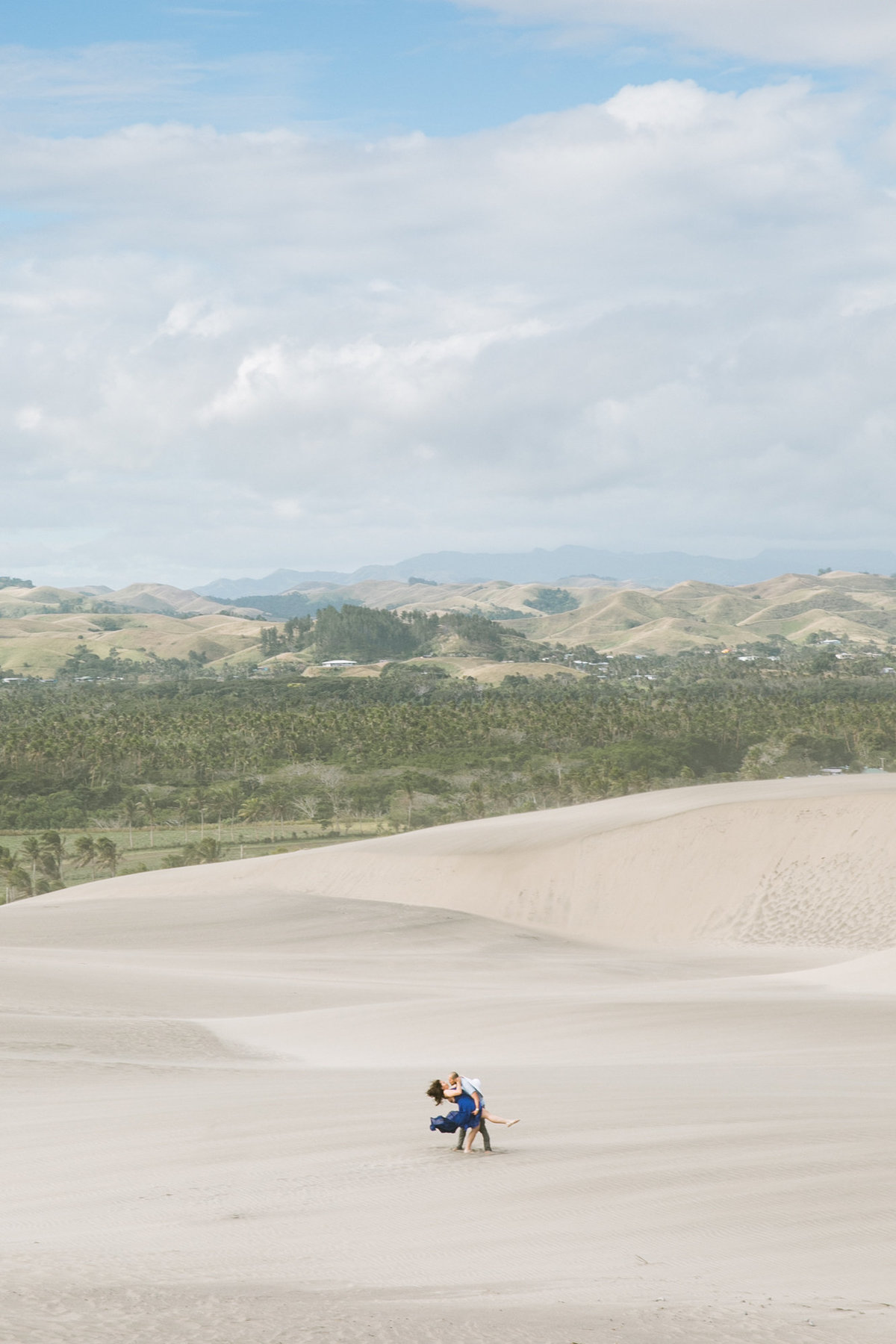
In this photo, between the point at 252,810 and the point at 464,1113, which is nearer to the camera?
the point at 464,1113

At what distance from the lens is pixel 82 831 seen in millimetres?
73500

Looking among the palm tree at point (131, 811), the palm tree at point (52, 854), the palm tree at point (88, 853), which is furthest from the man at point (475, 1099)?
the palm tree at point (131, 811)

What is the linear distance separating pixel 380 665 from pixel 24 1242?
611ft

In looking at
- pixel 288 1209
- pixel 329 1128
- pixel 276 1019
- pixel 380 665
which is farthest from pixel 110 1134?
pixel 380 665

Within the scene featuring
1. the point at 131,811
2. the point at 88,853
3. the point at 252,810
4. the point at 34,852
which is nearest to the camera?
the point at 34,852

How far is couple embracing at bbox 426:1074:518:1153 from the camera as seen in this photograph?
1073 centimetres

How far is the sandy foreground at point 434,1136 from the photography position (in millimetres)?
7148

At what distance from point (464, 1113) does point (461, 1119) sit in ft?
0.22

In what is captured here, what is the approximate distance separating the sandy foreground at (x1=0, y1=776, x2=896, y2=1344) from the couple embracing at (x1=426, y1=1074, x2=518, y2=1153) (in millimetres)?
221

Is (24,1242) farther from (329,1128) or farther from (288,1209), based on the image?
(329,1128)

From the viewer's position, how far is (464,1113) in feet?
35.2

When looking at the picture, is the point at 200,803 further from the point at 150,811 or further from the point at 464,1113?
the point at 464,1113

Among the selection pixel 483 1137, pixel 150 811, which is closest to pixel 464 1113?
pixel 483 1137

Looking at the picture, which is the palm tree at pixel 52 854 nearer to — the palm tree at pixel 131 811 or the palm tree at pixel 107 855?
the palm tree at pixel 107 855
